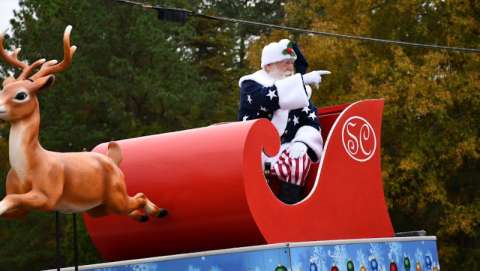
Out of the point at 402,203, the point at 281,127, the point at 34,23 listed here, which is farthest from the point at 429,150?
the point at 281,127

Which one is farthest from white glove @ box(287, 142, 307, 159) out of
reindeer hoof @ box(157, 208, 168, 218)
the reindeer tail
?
the reindeer tail

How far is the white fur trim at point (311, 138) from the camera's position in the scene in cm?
767

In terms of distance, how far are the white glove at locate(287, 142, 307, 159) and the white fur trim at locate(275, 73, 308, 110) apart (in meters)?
0.30

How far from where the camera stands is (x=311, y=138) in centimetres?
770

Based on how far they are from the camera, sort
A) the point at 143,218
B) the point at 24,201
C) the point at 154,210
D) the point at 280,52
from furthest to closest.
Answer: the point at 280,52
the point at 143,218
the point at 154,210
the point at 24,201

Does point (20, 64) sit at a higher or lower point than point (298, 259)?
higher

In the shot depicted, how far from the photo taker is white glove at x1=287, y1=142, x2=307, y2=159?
24.5 feet

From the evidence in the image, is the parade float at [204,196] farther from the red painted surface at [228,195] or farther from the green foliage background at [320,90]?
the green foliage background at [320,90]

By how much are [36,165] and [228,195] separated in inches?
49.5

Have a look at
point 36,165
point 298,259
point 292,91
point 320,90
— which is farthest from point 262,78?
point 320,90

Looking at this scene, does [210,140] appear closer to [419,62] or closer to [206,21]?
[419,62]

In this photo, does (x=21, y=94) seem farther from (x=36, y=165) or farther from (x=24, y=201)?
(x=24, y=201)

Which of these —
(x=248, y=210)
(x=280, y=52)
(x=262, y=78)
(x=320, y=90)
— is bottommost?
(x=248, y=210)

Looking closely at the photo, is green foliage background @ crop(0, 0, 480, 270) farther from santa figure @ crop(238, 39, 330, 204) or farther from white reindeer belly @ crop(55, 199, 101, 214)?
white reindeer belly @ crop(55, 199, 101, 214)
